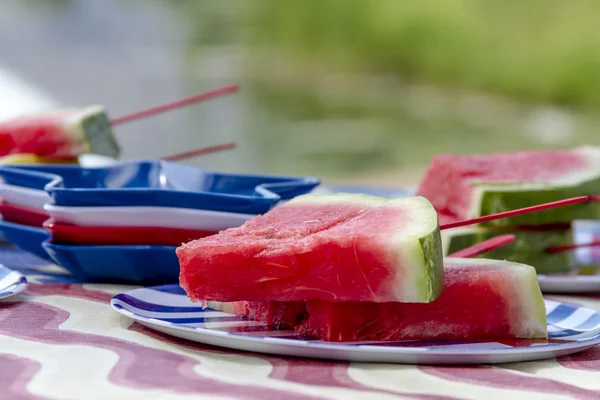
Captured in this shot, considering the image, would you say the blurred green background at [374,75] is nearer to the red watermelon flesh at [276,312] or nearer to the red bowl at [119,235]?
the red bowl at [119,235]

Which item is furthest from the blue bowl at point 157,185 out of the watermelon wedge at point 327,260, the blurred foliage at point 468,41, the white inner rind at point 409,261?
the blurred foliage at point 468,41

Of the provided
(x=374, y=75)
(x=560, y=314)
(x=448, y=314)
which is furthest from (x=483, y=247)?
(x=374, y=75)

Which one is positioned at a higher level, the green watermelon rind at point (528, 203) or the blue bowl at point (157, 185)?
the blue bowl at point (157, 185)

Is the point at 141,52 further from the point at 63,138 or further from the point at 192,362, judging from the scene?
the point at 192,362

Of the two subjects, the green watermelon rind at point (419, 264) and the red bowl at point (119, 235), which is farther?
the red bowl at point (119, 235)

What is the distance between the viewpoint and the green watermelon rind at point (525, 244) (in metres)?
1.44

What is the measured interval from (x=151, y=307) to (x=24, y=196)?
0.43 meters

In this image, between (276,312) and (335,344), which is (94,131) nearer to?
(276,312)

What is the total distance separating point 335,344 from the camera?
35.4 inches

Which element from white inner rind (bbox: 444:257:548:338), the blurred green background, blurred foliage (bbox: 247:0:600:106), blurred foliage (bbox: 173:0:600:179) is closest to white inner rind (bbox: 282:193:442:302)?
white inner rind (bbox: 444:257:548:338)

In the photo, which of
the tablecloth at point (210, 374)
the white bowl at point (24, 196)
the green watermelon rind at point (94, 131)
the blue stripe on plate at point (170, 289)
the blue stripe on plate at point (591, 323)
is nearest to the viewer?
the tablecloth at point (210, 374)

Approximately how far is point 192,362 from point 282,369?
0.29 ft

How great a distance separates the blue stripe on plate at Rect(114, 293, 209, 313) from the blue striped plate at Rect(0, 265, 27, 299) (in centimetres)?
15

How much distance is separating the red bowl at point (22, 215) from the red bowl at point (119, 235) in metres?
0.13
